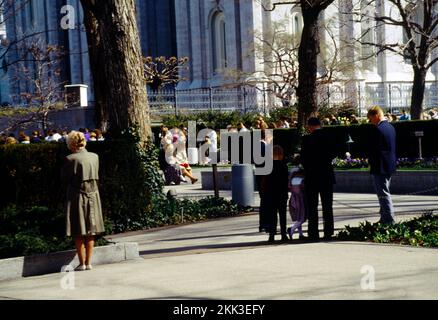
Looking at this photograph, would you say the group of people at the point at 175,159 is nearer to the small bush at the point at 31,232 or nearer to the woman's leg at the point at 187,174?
the woman's leg at the point at 187,174

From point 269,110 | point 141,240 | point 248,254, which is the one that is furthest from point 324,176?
point 269,110

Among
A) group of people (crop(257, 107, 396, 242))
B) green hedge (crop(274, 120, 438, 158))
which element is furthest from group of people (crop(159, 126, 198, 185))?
group of people (crop(257, 107, 396, 242))

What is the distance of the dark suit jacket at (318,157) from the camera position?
14.5 meters

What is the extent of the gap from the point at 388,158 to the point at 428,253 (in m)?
2.43

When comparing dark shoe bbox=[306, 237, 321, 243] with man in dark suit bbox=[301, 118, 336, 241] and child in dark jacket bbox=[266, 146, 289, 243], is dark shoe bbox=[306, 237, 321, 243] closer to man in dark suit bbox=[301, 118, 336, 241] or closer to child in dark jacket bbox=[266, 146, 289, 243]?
man in dark suit bbox=[301, 118, 336, 241]

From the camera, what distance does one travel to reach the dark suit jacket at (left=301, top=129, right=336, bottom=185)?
47.6 feet

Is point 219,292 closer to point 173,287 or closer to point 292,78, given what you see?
point 173,287

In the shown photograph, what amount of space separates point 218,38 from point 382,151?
40840 mm

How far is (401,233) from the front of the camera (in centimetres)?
1390

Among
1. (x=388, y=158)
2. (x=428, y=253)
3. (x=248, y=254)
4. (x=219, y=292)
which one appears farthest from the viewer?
(x=388, y=158)

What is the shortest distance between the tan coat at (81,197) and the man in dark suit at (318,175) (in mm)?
3389

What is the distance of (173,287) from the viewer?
10820 millimetres


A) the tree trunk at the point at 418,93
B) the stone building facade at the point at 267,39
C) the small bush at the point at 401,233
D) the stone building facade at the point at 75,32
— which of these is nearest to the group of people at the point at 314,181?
the small bush at the point at 401,233

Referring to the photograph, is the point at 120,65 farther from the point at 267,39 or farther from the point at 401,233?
the point at 267,39
